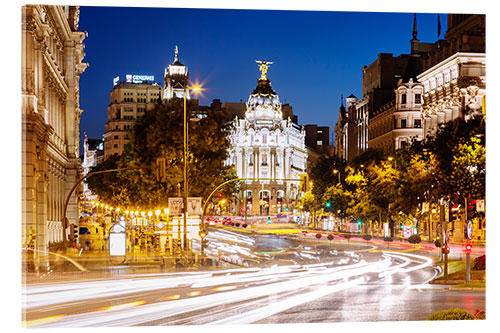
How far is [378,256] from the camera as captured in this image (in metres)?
58.0

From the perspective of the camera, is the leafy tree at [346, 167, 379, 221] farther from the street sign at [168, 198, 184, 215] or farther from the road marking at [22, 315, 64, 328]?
the road marking at [22, 315, 64, 328]

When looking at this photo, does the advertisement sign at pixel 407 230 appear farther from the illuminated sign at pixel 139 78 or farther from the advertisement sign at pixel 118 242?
the illuminated sign at pixel 139 78

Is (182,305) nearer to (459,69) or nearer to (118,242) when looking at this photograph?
(118,242)

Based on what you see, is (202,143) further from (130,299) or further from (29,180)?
(130,299)

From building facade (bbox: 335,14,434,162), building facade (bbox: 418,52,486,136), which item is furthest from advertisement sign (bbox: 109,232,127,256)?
building facade (bbox: 335,14,434,162)

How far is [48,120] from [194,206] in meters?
20.3

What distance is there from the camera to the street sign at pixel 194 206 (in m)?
46.9

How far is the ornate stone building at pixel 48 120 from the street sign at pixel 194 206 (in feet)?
24.9

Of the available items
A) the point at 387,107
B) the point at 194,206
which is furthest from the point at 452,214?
the point at 387,107

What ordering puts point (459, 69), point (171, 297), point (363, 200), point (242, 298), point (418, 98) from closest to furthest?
1. point (171, 297)
2. point (242, 298)
3. point (459, 69)
4. point (363, 200)
5. point (418, 98)

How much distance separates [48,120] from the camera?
6194 cm

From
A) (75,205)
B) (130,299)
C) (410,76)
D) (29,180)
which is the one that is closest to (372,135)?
(410,76)

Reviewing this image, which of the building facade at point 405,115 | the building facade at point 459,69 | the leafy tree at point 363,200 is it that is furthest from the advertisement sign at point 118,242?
the building facade at point 405,115
